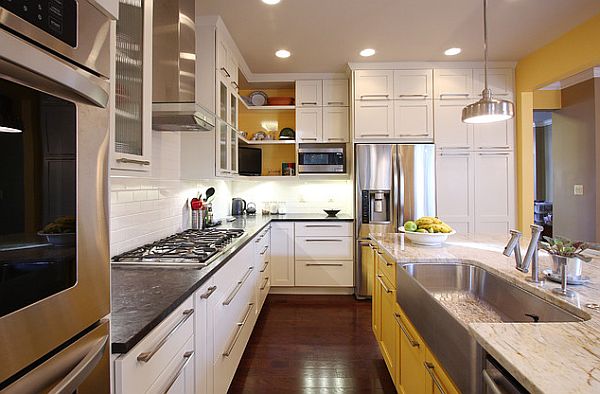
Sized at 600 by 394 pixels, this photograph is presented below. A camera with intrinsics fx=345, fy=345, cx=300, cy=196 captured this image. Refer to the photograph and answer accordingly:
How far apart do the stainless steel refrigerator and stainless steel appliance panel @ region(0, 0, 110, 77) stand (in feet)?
10.9

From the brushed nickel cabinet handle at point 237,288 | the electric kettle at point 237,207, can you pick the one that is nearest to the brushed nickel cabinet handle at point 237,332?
the brushed nickel cabinet handle at point 237,288

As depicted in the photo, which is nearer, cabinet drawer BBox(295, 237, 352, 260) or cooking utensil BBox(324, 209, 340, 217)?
cabinet drawer BBox(295, 237, 352, 260)

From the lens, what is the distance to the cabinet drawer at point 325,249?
4.04 metres

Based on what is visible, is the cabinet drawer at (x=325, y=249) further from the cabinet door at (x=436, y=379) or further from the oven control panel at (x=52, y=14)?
the oven control panel at (x=52, y=14)

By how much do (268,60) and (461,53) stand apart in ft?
6.99

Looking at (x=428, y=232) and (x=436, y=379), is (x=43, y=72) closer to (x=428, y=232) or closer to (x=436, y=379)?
(x=436, y=379)

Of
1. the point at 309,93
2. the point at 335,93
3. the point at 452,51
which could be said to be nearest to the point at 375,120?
the point at 335,93

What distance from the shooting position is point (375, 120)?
160 inches

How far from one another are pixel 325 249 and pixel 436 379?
2.81 meters

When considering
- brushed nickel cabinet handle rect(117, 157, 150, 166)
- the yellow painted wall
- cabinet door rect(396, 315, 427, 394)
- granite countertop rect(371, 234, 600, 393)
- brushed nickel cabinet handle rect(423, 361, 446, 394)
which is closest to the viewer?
granite countertop rect(371, 234, 600, 393)

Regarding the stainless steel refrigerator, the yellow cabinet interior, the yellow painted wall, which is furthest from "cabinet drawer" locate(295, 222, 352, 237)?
the yellow painted wall

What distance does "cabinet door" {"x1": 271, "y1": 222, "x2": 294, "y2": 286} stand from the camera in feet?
13.2

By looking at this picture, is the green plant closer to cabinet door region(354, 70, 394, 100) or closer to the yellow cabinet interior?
the yellow cabinet interior

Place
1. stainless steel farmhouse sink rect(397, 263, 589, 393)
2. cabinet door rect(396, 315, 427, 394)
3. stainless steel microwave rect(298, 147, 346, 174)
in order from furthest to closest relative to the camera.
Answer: stainless steel microwave rect(298, 147, 346, 174)
cabinet door rect(396, 315, 427, 394)
stainless steel farmhouse sink rect(397, 263, 589, 393)
